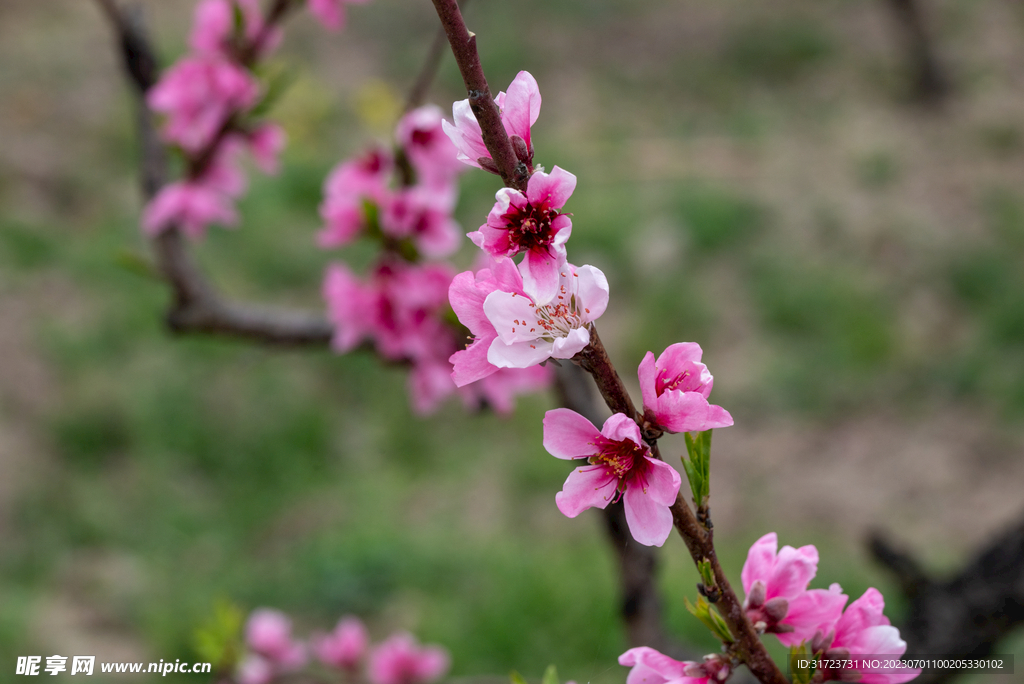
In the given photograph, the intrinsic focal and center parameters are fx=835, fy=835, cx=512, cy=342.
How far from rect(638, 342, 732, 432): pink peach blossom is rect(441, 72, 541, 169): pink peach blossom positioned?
0.19 meters

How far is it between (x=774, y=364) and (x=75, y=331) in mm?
3523

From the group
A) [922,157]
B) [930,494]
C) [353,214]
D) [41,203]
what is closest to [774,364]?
[930,494]

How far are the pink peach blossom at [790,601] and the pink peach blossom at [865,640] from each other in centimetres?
1

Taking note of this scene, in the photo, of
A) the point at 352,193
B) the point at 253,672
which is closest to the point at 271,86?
the point at 352,193

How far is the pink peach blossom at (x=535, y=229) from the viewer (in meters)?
0.62

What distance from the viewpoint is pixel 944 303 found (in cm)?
435

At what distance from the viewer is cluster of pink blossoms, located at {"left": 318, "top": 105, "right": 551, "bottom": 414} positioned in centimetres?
146

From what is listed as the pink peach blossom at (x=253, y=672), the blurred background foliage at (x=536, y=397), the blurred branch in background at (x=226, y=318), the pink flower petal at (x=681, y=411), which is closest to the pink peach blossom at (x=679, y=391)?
the pink flower petal at (x=681, y=411)

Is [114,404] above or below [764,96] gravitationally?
below

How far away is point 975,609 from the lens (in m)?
1.53

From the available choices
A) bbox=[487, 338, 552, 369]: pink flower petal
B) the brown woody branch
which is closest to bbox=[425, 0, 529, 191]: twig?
the brown woody branch

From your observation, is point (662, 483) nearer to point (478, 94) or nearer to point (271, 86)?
point (478, 94)

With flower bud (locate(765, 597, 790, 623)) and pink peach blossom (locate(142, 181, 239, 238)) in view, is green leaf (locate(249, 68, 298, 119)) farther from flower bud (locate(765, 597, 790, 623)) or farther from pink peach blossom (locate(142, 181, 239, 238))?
flower bud (locate(765, 597, 790, 623))

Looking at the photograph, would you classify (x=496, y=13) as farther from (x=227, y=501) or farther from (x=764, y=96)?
(x=227, y=501)
